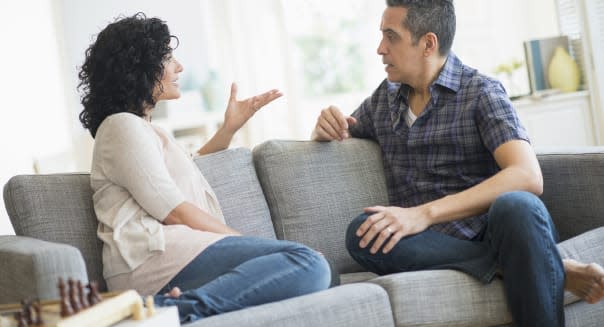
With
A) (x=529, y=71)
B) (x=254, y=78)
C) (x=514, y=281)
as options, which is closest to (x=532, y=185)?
(x=514, y=281)

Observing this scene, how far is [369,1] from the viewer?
19.6ft

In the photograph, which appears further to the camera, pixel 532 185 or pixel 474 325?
pixel 532 185

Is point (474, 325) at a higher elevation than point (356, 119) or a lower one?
lower

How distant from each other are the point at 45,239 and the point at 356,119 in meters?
1.08

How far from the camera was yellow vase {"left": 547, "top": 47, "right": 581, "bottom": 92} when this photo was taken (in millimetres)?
4375

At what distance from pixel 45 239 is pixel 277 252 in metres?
0.63

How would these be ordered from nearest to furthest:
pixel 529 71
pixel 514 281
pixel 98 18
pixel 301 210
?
pixel 514 281 → pixel 301 210 → pixel 529 71 → pixel 98 18

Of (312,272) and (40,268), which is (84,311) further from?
(312,272)

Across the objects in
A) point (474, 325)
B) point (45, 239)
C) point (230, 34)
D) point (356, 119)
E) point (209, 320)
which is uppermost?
point (230, 34)

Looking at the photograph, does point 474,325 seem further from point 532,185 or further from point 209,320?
point 209,320

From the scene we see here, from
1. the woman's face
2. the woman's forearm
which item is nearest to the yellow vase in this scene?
the woman's face

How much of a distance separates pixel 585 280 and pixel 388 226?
52 centimetres

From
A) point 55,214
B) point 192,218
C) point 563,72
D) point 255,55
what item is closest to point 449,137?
point 192,218

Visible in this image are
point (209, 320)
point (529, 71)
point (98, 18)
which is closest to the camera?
point (209, 320)
